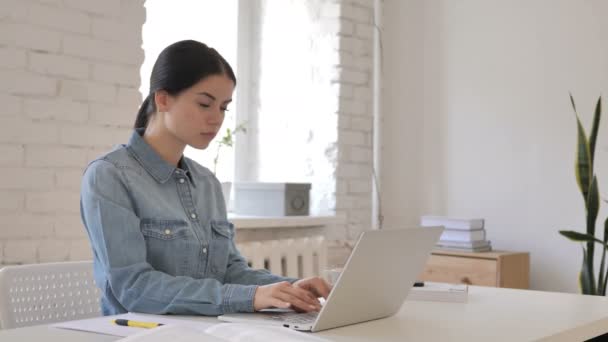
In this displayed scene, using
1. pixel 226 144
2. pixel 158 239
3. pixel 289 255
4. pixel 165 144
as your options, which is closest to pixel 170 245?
pixel 158 239

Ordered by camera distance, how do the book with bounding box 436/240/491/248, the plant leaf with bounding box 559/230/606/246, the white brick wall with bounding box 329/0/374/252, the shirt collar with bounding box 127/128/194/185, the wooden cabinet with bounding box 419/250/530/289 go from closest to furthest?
the shirt collar with bounding box 127/128/194/185 → the plant leaf with bounding box 559/230/606/246 → the wooden cabinet with bounding box 419/250/530/289 → the book with bounding box 436/240/491/248 → the white brick wall with bounding box 329/0/374/252

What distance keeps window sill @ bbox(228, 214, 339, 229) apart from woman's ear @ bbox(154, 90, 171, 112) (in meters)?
1.41

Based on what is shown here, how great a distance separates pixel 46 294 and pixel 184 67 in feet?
2.12

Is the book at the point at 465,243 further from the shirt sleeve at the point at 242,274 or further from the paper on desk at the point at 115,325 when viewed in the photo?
the paper on desk at the point at 115,325

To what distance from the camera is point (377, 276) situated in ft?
4.98

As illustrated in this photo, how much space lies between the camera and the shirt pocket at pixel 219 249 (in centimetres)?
205

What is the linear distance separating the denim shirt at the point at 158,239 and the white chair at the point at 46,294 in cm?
10

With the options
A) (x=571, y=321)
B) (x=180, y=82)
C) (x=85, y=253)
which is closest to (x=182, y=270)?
(x=180, y=82)

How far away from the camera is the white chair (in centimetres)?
175

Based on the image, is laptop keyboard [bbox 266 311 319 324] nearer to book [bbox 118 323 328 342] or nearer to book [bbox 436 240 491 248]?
book [bbox 118 323 328 342]

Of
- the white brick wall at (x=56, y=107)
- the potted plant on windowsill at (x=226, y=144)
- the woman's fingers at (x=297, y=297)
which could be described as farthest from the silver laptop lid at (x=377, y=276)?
the potted plant on windowsill at (x=226, y=144)

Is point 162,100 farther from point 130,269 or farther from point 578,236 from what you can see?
point 578,236

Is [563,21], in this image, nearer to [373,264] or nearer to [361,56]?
[361,56]

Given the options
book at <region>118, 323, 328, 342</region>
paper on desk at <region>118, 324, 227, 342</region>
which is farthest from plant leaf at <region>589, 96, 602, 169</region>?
paper on desk at <region>118, 324, 227, 342</region>
